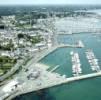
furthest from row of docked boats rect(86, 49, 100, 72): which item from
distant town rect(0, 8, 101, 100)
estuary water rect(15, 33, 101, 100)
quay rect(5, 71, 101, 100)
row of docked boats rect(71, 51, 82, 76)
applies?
quay rect(5, 71, 101, 100)

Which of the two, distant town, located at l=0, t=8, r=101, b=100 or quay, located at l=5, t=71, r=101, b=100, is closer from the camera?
quay, located at l=5, t=71, r=101, b=100

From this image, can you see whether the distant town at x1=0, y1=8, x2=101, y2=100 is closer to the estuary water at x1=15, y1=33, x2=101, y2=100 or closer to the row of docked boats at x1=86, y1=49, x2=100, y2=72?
the row of docked boats at x1=86, y1=49, x2=100, y2=72

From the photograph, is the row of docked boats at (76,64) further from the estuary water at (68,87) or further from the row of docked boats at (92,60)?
the row of docked boats at (92,60)

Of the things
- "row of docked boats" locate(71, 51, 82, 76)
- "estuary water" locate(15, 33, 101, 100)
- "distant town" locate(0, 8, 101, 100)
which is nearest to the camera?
"estuary water" locate(15, 33, 101, 100)

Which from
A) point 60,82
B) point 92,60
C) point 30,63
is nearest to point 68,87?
point 60,82

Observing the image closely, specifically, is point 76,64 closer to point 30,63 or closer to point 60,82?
point 30,63

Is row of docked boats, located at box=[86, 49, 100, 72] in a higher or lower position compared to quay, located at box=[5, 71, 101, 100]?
higher

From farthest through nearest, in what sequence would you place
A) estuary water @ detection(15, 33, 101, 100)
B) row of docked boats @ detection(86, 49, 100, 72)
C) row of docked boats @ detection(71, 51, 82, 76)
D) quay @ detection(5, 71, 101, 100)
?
row of docked boats @ detection(86, 49, 100, 72) → row of docked boats @ detection(71, 51, 82, 76) → quay @ detection(5, 71, 101, 100) → estuary water @ detection(15, 33, 101, 100)
